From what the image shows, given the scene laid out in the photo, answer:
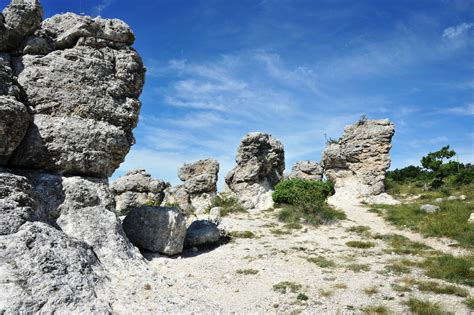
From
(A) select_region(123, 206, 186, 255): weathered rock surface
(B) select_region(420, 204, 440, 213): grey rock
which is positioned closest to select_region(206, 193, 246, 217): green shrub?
(A) select_region(123, 206, 186, 255): weathered rock surface

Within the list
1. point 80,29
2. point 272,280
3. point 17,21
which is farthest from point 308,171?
point 17,21

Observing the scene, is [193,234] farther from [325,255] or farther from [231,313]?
[231,313]

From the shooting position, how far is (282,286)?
31.0 feet

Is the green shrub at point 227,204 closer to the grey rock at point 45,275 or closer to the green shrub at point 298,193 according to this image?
the green shrub at point 298,193

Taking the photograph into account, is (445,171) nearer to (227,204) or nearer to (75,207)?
(227,204)

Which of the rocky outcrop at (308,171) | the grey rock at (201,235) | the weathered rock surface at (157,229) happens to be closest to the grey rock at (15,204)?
the weathered rock surface at (157,229)

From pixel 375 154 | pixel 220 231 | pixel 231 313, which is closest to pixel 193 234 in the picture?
pixel 220 231

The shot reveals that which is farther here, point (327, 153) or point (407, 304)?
point (327, 153)

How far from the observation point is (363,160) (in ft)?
102

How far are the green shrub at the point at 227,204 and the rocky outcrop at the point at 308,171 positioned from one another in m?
11.7

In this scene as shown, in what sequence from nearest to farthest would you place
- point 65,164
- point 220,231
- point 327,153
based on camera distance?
point 65,164 < point 220,231 < point 327,153

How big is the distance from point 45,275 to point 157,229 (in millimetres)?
5353

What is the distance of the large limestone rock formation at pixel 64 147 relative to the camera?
24.3ft

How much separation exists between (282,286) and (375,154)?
23.9 m
